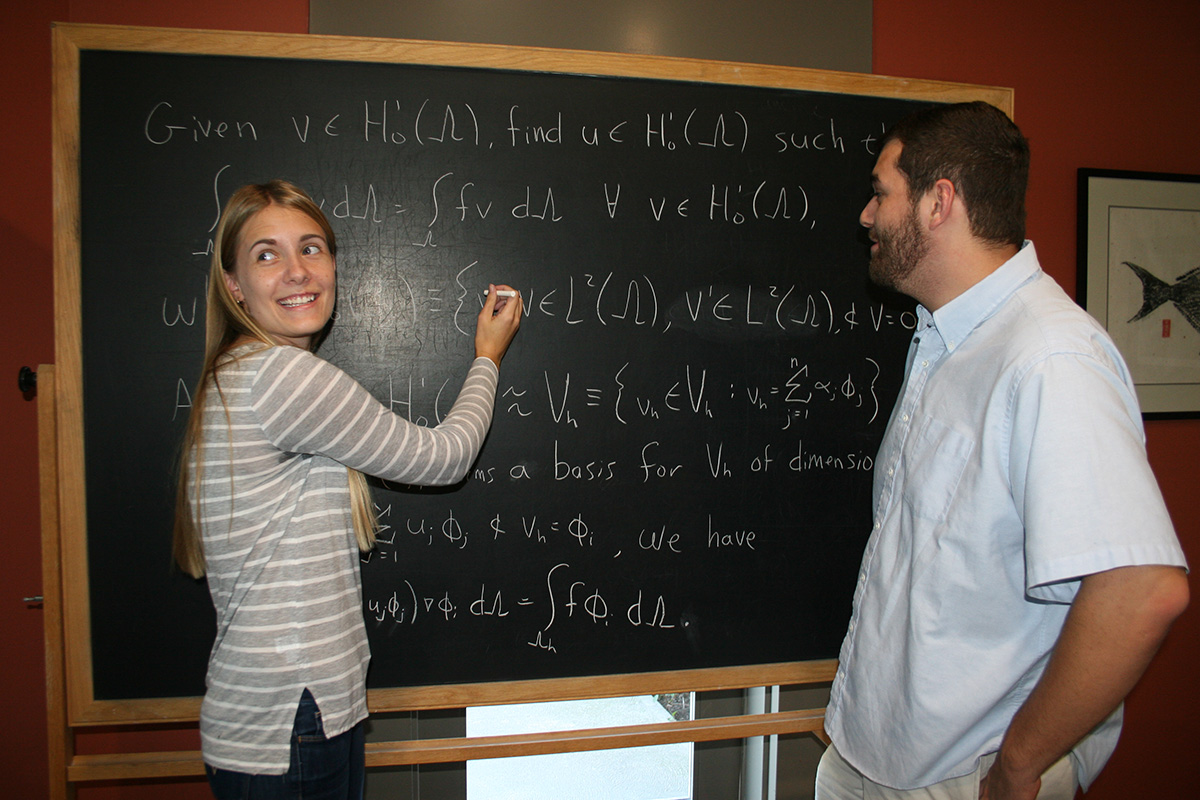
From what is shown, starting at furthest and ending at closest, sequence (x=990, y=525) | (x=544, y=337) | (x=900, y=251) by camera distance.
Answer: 1. (x=544, y=337)
2. (x=900, y=251)
3. (x=990, y=525)

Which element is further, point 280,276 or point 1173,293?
point 1173,293

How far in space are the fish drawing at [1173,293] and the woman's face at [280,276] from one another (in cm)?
280

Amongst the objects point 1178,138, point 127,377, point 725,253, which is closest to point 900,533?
point 725,253

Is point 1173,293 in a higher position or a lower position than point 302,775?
higher

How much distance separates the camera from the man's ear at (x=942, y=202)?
4.35ft

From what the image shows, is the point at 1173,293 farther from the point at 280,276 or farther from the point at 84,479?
the point at 84,479

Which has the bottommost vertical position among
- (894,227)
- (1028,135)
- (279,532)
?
(279,532)

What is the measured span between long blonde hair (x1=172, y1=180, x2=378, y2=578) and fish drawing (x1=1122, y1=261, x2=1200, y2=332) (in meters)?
2.80

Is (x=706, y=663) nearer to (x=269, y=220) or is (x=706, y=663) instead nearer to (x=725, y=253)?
(x=725, y=253)

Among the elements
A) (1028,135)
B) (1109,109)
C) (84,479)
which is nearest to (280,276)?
(84,479)

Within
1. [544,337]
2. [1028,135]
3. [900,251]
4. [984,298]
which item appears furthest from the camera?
[1028,135]

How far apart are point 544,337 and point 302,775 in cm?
112

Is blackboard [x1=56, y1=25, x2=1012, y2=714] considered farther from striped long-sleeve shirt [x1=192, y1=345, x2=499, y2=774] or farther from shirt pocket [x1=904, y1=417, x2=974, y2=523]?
shirt pocket [x1=904, y1=417, x2=974, y2=523]

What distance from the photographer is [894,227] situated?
4.66ft
